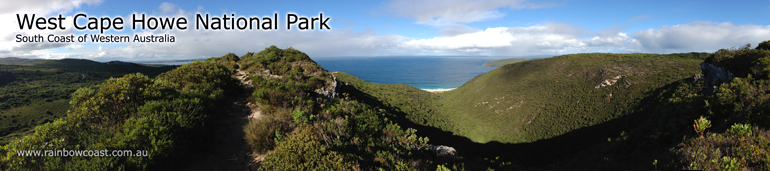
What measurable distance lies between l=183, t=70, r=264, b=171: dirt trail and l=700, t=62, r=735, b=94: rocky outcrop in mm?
27075

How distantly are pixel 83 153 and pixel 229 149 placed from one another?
3.22m

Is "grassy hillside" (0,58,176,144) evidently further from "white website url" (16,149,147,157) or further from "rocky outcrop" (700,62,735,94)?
"rocky outcrop" (700,62,735,94)

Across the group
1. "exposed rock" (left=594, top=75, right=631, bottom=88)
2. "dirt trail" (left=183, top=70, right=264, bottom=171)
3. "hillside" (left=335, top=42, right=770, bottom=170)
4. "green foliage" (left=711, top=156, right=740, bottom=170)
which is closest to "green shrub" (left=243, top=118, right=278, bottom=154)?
"dirt trail" (left=183, top=70, right=264, bottom=171)

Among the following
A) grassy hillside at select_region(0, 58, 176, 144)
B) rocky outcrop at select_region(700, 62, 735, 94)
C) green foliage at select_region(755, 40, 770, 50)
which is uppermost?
green foliage at select_region(755, 40, 770, 50)

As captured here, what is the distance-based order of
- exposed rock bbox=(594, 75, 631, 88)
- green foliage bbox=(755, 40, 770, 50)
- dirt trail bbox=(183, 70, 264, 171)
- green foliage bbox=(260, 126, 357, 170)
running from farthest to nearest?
exposed rock bbox=(594, 75, 631, 88) < green foliage bbox=(755, 40, 770, 50) < dirt trail bbox=(183, 70, 264, 171) < green foliage bbox=(260, 126, 357, 170)

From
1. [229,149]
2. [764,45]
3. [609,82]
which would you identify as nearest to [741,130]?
[229,149]

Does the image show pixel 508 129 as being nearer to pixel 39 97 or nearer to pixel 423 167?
pixel 423 167

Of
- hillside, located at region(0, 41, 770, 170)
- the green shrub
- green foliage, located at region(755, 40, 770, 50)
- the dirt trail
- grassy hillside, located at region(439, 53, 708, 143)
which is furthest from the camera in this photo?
grassy hillside, located at region(439, 53, 708, 143)

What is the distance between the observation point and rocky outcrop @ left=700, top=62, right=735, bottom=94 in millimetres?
15442

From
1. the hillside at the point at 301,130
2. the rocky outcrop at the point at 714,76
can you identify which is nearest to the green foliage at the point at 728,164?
the hillside at the point at 301,130

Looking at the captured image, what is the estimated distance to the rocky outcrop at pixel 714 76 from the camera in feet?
50.7

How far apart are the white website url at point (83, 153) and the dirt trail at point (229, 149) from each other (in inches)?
51.4

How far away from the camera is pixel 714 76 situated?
55.9ft

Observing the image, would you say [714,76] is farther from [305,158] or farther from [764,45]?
[305,158]
